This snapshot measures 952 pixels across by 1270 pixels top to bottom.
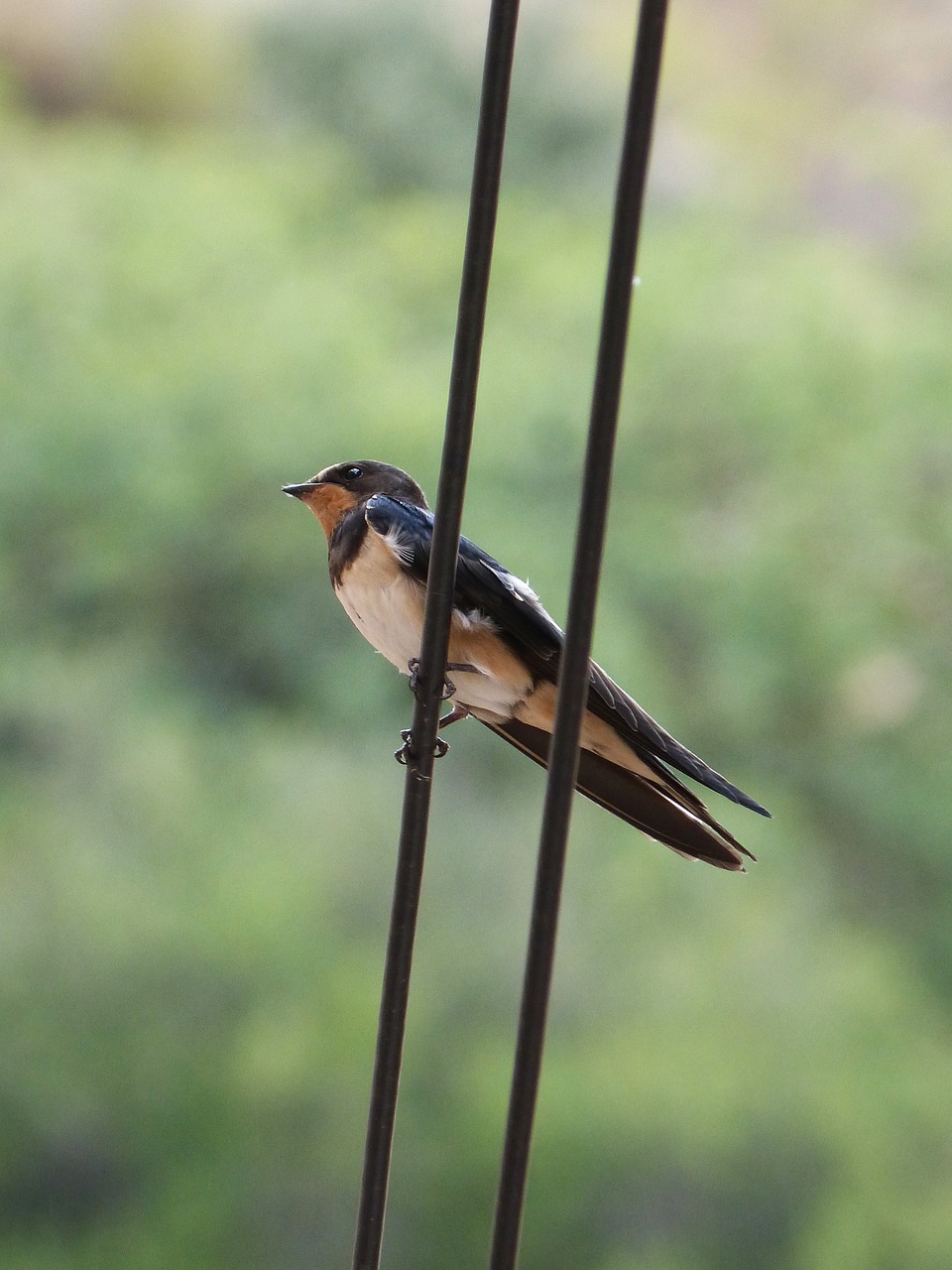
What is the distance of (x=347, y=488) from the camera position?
160 centimetres

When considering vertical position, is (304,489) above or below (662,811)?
above

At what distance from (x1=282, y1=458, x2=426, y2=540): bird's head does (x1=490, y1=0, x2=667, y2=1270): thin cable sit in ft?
2.94

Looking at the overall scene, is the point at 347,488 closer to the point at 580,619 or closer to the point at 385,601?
the point at 385,601

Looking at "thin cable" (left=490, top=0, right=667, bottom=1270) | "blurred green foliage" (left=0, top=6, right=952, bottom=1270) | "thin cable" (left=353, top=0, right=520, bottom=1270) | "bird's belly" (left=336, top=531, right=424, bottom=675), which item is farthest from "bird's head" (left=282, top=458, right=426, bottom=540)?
"blurred green foliage" (left=0, top=6, right=952, bottom=1270)

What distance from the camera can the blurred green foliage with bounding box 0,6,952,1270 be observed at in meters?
4.21

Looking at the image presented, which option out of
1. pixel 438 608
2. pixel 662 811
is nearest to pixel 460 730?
pixel 662 811

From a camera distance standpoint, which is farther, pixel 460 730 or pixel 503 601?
pixel 460 730

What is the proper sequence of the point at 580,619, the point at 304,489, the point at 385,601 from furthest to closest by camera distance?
the point at 304,489 → the point at 385,601 → the point at 580,619

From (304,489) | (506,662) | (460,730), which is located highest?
(460,730)

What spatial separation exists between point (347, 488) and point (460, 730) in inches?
122

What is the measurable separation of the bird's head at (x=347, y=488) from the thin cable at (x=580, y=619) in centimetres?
90

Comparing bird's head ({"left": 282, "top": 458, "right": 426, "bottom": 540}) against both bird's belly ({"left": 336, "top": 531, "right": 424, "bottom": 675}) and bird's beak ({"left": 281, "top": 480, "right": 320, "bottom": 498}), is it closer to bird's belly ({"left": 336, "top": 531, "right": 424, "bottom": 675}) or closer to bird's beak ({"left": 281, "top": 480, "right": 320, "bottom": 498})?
bird's beak ({"left": 281, "top": 480, "right": 320, "bottom": 498})

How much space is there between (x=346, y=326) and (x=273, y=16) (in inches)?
64.8

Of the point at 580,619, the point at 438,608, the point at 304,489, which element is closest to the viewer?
the point at 580,619
